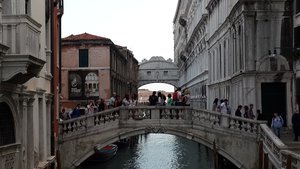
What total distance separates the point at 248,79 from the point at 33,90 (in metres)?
10.8

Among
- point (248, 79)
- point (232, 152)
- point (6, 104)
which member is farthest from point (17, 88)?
point (248, 79)

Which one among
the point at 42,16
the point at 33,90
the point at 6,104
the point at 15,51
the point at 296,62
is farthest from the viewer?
the point at 296,62

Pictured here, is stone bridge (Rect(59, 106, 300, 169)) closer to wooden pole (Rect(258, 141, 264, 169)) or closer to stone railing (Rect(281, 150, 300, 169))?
wooden pole (Rect(258, 141, 264, 169))

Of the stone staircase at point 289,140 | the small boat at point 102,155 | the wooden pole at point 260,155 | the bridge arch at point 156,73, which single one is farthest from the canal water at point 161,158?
the bridge arch at point 156,73

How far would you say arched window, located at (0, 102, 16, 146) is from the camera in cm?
1288

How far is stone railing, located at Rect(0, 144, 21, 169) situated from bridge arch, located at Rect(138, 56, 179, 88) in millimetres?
73947

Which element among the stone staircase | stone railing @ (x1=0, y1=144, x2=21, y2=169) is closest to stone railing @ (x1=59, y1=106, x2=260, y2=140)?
the stone staircase

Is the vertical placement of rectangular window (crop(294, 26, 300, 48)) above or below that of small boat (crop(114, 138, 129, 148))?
above

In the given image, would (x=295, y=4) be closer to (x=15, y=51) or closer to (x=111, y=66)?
(x=15, y=51)

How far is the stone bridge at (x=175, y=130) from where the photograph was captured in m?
19.2

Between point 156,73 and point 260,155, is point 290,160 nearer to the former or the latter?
point 260,155

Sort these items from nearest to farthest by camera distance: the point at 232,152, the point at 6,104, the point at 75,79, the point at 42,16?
the point at 6,104 → the point at 42,16 → the point at 232,152 → the point at 75,79

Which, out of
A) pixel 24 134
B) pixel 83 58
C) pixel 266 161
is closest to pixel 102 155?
pixel 83 58

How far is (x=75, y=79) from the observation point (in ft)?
136
